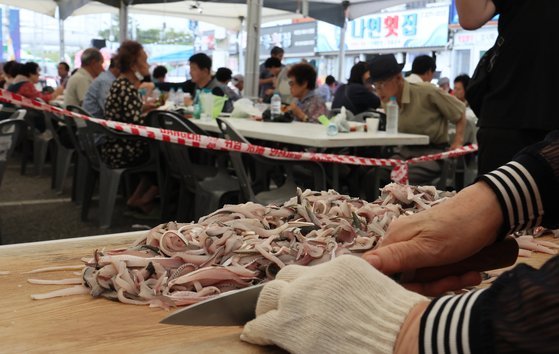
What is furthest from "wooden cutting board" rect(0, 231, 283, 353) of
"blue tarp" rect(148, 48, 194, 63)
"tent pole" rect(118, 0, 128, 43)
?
"blue tarp" rect(148, 48, 194, 63)

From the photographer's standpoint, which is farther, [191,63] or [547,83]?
[191,63]

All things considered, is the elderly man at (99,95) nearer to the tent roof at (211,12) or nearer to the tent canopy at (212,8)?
the tent canopy at (212,8)

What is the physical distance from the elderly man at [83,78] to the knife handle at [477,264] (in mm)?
6491

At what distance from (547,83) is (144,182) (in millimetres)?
4275

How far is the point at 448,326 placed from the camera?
2.43ft

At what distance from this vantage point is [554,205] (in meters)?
1.05

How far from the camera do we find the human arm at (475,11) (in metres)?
2.15

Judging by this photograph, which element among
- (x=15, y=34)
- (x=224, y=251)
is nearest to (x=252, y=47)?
(x=224, y=251)

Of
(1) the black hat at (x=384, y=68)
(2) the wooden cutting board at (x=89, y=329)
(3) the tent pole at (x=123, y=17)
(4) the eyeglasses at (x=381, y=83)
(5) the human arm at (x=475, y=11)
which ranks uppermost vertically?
(3) the tent pole at (x=123, y=17)

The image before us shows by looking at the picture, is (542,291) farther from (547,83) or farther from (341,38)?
(341,38)

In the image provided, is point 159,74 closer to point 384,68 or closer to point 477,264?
point 384,68

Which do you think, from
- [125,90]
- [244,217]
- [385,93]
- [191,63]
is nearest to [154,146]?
[125,90]

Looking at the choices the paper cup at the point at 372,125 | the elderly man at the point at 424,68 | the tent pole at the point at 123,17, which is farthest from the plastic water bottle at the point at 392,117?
the tent pole at the point at 123,17

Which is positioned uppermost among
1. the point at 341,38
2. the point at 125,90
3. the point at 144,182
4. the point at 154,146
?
the point at 341,38
